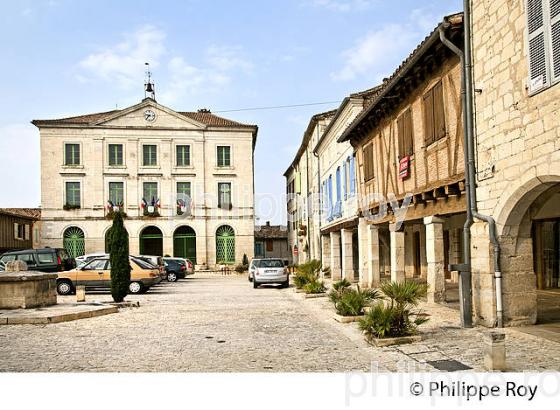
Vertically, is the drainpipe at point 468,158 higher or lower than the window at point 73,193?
lower

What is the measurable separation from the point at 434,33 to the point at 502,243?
4456 millimetres

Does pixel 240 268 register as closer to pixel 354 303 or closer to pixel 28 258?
pixel 28 258

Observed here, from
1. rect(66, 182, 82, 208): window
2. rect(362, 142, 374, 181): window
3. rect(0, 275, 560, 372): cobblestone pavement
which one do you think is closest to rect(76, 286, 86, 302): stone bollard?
rect(0, 275, 560, 372): cobblestone pavement

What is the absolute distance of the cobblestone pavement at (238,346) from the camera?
7.48 meters

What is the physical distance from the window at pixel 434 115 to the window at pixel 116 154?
106 ft


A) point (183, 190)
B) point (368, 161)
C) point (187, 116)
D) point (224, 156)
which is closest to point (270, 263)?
point (368, 161)

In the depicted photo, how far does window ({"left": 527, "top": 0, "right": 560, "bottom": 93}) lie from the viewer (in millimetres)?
7793

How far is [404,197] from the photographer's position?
14.9m

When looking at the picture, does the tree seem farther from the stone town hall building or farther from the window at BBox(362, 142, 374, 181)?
the stone town hall building

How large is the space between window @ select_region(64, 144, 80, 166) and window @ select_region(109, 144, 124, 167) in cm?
241

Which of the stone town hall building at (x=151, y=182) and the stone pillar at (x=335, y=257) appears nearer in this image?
the stone pillar at (x=335, y=257)

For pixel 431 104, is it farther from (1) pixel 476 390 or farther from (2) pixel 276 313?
(1) pixel 476 390

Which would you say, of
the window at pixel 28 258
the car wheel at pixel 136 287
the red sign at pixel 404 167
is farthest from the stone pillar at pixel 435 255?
the window at pixel 28 258

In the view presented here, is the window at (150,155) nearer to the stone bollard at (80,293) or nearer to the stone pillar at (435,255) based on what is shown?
the stone bollard at (80,293)
